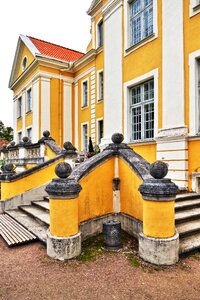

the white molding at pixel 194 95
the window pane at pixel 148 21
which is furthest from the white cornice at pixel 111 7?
the white molding at pixel 194 95

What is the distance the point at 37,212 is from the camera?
248 inches

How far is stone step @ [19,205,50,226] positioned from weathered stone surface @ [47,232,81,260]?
1.16m

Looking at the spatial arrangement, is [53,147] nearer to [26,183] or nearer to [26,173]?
[26,173]

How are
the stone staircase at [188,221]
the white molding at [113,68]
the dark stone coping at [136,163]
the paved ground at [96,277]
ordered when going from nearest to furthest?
1. the paved ground at [96,277]
2. the stone staircase at [188,221]
3. the dark stone coping at [136,163]
4. the white molding at [113,68]

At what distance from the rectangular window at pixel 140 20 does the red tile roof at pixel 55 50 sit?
10694 millimetres

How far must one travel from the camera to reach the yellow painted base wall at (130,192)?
4594 mm

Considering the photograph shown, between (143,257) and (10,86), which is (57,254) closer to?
(143,257)

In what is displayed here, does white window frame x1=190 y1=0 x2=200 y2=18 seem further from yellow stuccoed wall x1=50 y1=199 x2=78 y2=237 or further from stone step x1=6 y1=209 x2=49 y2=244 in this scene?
stone step x1=6 y1=209 x2=49 y2=244

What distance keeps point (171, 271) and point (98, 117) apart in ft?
41.2

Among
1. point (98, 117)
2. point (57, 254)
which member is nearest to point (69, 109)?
point (98, 117)

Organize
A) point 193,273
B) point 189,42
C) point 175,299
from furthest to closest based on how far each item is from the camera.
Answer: point 189,42, point 193,273, point 175,299

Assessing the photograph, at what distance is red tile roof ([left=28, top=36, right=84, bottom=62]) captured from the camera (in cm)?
1958

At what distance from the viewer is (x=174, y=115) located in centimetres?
741

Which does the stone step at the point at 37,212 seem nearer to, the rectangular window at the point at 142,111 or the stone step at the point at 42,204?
the stone step at the point at 42,204
